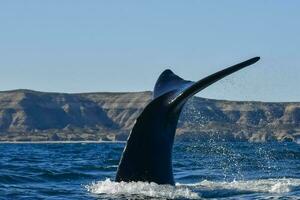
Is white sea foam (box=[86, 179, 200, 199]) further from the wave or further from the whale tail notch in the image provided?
the whale tail notch

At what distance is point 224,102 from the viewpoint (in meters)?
161

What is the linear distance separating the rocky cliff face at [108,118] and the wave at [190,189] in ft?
430

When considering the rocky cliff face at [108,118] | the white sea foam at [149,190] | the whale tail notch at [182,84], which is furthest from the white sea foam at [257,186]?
the rocky cliff face at [108,118]

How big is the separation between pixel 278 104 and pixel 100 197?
150m

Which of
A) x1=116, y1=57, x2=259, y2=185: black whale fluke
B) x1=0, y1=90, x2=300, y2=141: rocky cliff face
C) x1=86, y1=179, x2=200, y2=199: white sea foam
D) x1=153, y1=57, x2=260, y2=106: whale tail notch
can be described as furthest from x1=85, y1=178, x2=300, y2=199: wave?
x1=0, y1=90, x2=300, y2=141: rocky cliff face

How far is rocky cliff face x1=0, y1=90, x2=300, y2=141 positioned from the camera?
154500 millimetres

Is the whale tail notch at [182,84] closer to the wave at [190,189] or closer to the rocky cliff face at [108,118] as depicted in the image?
the wave at [190,189]

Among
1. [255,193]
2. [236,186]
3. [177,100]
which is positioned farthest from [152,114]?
[236,186]

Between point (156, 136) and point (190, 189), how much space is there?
215 cm

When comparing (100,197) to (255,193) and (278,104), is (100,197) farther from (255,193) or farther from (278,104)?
(278,104)

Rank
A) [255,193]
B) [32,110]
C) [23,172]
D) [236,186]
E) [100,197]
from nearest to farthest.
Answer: [100,197]
[255,193]
[236,186]
[23,172]
[32,110]

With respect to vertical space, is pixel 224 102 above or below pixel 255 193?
above

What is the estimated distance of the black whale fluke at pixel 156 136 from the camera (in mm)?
10836

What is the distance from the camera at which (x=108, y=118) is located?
179 metres
